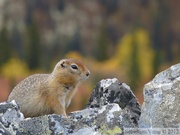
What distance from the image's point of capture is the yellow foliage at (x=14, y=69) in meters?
105

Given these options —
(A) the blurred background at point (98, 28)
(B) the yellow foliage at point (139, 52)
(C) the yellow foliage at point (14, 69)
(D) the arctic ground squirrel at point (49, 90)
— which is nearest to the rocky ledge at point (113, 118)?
(D) the arctic ground squirrel at point (49, 90)

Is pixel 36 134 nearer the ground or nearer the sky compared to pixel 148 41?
nearer the ground

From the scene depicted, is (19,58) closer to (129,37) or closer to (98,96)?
(129,37)

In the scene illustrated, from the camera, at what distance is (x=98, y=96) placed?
38.5 feet

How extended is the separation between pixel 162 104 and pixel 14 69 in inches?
4047

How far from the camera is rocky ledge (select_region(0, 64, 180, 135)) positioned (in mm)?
9797

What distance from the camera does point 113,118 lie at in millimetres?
10125

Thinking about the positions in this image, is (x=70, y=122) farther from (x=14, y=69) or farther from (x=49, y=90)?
(x=14, y=69)

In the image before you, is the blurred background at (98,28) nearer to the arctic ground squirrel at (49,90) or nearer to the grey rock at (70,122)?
the arctic ground squirrel at (49,90)

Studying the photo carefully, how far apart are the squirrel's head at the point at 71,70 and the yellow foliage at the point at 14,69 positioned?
292ft

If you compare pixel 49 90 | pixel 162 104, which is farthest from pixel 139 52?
pixel 162 104

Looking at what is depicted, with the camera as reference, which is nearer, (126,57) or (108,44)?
(126,57)

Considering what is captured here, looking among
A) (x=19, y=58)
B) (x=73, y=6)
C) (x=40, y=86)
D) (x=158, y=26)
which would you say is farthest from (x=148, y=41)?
(x=40, y=86)

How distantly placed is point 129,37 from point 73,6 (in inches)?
623
